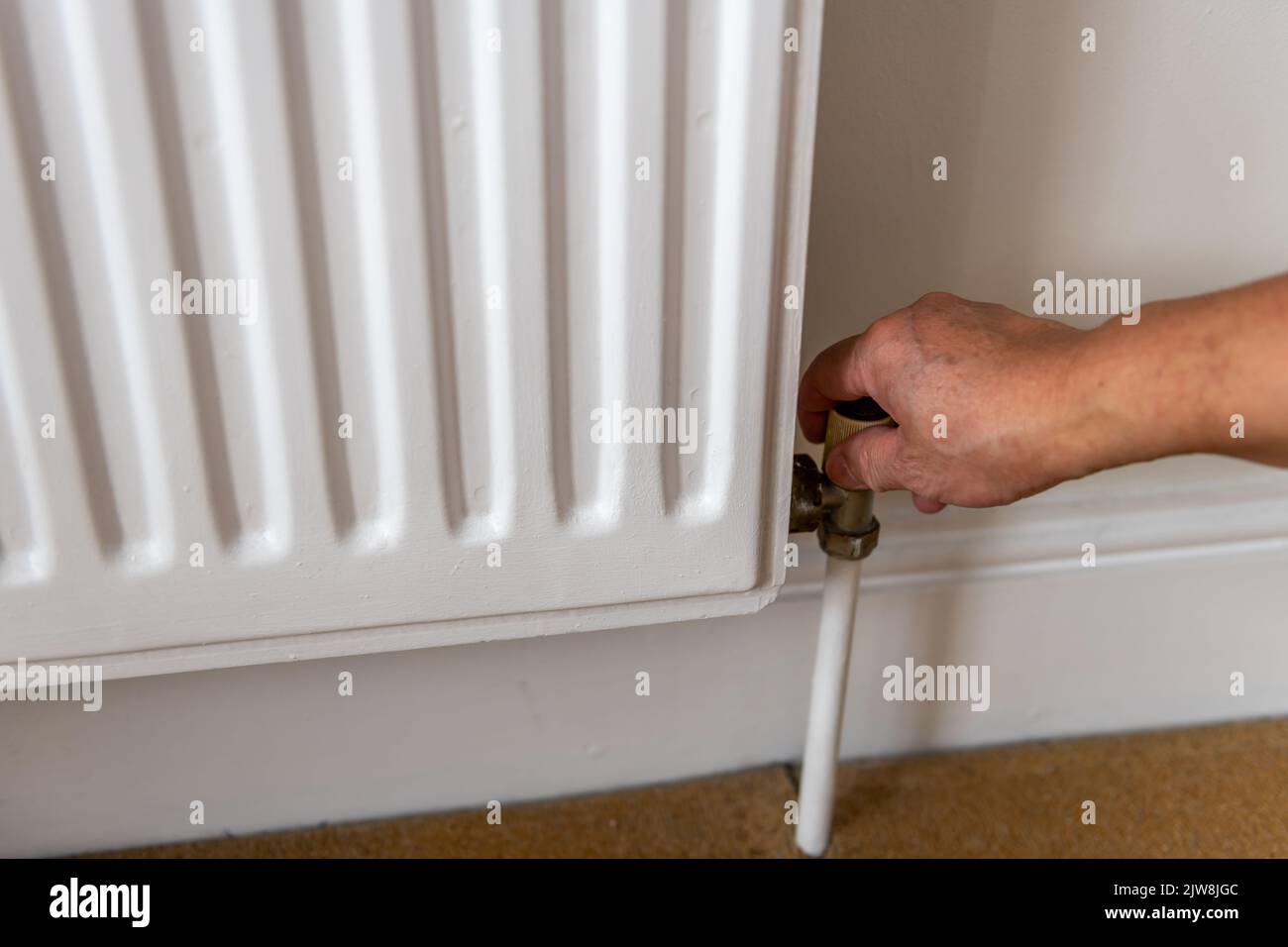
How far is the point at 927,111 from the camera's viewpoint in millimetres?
553

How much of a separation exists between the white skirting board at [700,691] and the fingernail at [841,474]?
0.12 m

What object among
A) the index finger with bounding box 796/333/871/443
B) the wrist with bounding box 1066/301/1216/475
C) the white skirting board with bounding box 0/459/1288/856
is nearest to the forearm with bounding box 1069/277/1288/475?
the wrist with bounding box 1066/301/1216/475

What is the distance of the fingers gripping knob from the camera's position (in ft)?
1.68

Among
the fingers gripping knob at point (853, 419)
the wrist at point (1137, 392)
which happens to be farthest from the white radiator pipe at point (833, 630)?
the wrist at point (1137, 392)

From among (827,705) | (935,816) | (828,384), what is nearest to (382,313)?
(828,384)

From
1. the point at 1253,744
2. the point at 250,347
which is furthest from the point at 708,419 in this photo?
the point at 1253,744

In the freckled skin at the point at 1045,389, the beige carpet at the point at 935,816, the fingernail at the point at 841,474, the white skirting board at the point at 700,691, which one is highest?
the freckled skin at the point at 1045,389

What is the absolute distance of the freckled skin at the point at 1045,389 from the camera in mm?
383

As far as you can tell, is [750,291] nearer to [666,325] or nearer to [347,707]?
[666,325]

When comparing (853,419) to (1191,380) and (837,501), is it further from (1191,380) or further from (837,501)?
(1191,380)

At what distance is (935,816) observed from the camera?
0.69 metres

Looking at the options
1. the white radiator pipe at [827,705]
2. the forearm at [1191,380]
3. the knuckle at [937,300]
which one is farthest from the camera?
the white radiator pipe at [827,705]

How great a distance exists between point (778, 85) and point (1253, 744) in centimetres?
58

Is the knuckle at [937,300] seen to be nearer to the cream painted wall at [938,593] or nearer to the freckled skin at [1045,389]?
the freckled skin at [1045,389]
